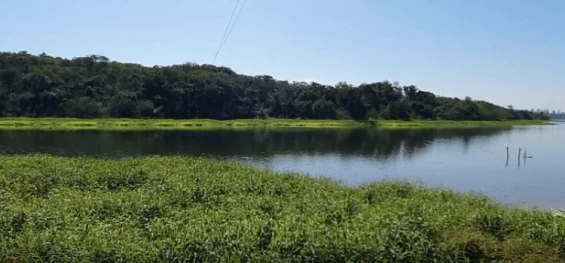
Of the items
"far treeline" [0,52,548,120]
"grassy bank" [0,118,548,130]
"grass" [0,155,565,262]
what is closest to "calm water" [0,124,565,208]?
"grass" [0,155,565,262]

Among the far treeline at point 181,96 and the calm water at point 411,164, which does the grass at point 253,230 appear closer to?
the calm water at point 411,164

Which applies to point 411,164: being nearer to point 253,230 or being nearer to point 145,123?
point 253,230

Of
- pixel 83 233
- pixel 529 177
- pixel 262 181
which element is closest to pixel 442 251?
pixel 83 233

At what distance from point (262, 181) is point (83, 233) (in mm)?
7789

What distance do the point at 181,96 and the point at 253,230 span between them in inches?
3768

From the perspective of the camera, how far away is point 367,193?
14.4m

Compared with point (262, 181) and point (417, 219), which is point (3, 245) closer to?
point (417, 219)

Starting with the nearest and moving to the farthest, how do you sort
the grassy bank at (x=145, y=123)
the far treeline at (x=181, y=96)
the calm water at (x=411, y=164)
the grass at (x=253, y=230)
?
1. the grass at (x=253, y=230)
2. the calm water at (x=411, y=164)
3. the grassy bank at (x=145, y=123)
4. the far treeline at (x=181, y=96)

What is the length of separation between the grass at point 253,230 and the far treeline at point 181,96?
274 ft

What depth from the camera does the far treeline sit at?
89500mm

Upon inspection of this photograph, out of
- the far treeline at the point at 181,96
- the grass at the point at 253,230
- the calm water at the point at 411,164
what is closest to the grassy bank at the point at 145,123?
the far treeline at the point at 181,96

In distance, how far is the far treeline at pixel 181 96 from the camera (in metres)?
89.5

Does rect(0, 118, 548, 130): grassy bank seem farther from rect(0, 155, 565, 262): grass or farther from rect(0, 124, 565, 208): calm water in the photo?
rect(0, 155, 565, 262): grass

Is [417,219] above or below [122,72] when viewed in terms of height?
below
